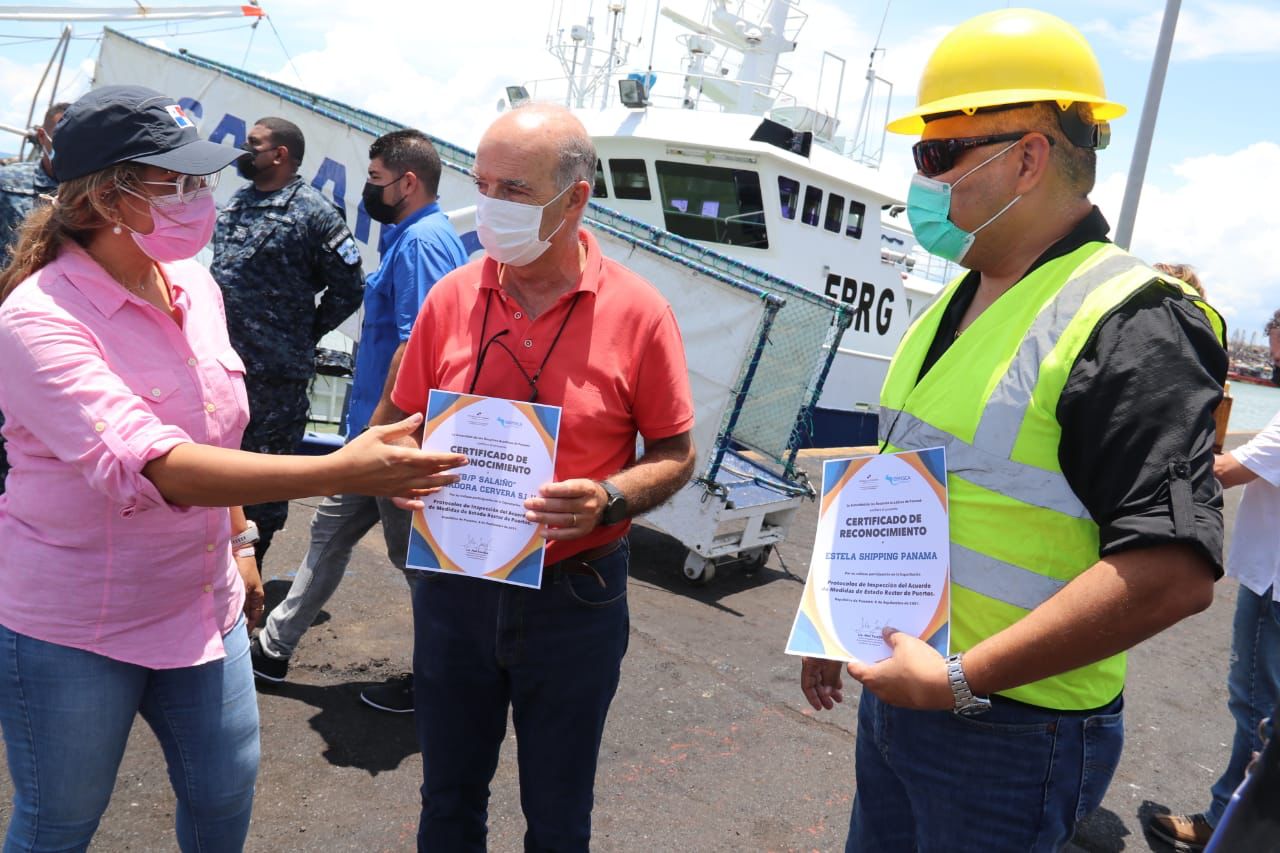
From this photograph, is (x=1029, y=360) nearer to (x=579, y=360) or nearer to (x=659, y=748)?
(x=579, y=360)

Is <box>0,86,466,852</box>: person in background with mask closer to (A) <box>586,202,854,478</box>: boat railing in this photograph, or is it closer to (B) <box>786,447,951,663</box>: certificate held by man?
(B) <box>786,447,951,663</box>: certificate held by man

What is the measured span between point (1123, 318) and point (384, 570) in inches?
176

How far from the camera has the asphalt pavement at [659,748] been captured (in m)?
3.10

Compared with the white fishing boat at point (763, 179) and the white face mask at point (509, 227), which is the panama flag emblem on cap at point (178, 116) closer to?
the white face mask at point (509, 227)

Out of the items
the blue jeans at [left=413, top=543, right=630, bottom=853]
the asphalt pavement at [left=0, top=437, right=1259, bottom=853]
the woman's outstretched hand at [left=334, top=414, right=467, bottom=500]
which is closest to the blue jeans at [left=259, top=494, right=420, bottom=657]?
the asphalt pavement at [left=0, top=437, right=1259, bottom=853]

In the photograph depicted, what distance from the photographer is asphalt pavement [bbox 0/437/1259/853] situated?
10.2ft

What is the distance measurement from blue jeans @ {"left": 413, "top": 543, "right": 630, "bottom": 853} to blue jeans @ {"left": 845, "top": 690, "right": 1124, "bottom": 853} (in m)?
0.79

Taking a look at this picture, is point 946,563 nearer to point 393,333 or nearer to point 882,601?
point 882,601

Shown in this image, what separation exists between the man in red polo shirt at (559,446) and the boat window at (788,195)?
398 inches

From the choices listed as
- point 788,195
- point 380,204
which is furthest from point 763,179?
point 380,204

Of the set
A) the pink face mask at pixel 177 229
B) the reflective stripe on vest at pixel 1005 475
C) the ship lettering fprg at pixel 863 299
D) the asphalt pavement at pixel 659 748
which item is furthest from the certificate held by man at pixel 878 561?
the ship lettering fprg at pixel 863 299

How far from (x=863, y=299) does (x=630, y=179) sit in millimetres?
3830

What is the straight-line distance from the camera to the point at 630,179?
487 inches

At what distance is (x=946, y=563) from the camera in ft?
5.17
